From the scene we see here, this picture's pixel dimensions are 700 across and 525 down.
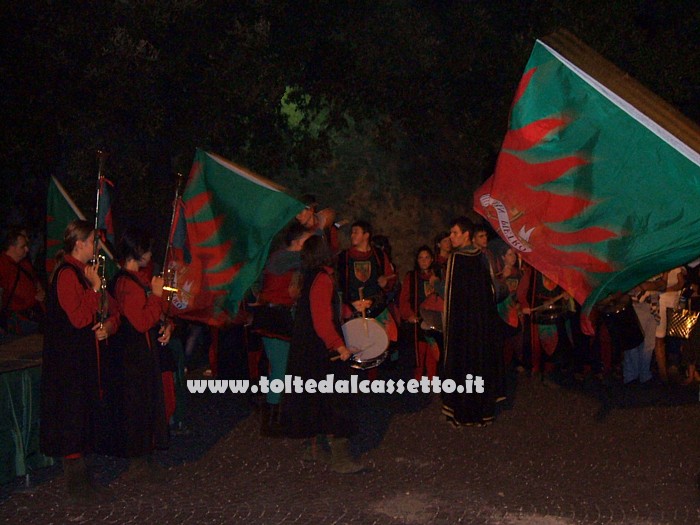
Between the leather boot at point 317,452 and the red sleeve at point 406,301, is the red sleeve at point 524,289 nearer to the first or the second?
the red sleeve at point 406,301

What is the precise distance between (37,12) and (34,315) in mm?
4787

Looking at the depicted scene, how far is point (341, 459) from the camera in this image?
297 inches

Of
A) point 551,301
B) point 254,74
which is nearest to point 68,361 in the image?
point 551,301

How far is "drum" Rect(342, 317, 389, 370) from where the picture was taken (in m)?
8.01

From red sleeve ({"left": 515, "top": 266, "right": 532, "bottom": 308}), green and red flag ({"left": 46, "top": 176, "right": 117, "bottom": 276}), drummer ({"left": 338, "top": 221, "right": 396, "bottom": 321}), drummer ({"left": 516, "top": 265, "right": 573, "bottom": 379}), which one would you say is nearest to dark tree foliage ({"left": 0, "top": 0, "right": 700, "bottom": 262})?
green and red flag ({"left": 46, "top": 176, "right": 117, "bottom": 276})

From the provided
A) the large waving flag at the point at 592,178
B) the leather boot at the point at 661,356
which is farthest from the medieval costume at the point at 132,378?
the leather boot at the point at 661,356

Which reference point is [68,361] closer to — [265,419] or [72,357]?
[72,357]

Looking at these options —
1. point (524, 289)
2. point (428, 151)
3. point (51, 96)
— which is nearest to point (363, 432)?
point (524, 289)

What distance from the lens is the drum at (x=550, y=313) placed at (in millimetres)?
11562

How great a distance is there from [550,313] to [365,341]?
413 cm

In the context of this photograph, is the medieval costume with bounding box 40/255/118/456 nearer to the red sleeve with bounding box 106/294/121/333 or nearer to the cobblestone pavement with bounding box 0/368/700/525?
the red sleeve with bounding box 106/294/121/333

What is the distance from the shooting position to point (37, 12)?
45.0 feet

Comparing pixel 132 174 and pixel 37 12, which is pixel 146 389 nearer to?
pixel 132 174

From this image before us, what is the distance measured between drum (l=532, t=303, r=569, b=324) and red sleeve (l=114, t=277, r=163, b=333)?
560 centimetres
